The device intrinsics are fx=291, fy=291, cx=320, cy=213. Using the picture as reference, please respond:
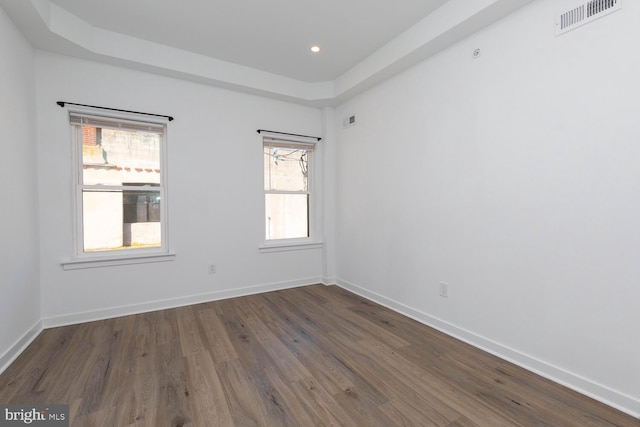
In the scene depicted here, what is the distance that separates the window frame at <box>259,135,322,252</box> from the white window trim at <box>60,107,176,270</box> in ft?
3.81

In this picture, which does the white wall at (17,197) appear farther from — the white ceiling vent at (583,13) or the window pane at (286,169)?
the white ceiling vent at (583,13)

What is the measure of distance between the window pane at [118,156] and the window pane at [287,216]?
1452mm

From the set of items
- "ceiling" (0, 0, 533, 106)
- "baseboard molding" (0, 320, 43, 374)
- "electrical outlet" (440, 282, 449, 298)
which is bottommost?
"baseboard molding" (0, 320, 43, 374)

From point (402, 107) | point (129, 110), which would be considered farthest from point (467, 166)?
point (129, 110)

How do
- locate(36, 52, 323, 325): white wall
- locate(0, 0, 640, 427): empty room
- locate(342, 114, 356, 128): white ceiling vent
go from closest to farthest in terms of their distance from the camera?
locate(0, 0, 640, 427): empty room < locate(36, 52, 323, 325): white wall < locate(342, 114, 356, 128): white ceiling vent

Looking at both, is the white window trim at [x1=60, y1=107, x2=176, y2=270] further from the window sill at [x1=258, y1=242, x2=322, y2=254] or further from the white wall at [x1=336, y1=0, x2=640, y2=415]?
the white wall at [x1=336, y1=0, x2=640, y2=415]

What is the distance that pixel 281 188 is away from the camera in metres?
4.17

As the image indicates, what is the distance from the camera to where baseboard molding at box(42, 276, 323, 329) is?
9.34 ft

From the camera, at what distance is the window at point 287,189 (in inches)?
160

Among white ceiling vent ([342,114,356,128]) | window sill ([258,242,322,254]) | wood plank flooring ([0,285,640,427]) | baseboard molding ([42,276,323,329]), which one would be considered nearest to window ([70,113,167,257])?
baseboard molding ([42,276,323,329])

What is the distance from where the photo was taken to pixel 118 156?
3.15 metres

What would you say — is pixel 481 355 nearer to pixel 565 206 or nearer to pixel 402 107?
pixel 565 206

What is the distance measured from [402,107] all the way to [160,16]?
2457 mm

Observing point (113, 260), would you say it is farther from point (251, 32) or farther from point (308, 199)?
point (251, 32)
